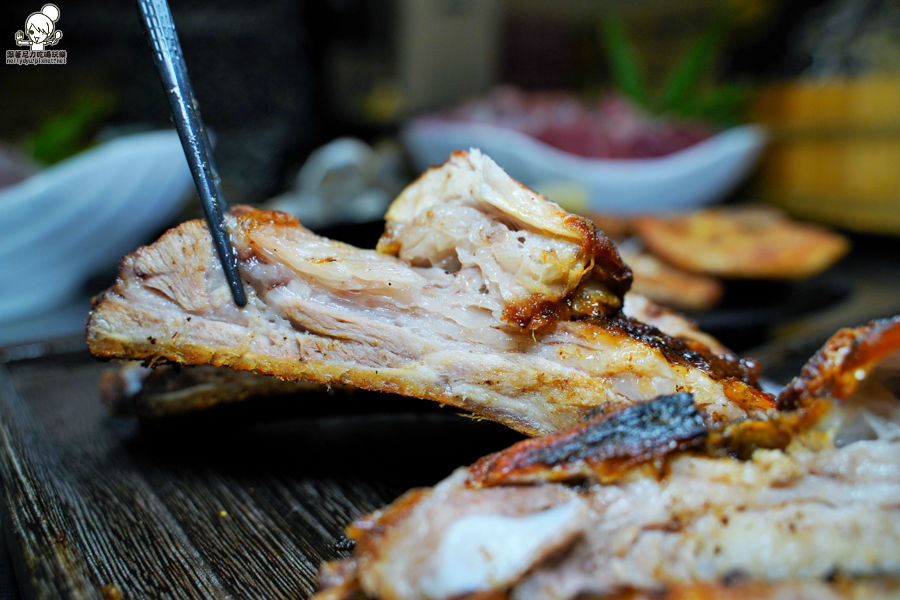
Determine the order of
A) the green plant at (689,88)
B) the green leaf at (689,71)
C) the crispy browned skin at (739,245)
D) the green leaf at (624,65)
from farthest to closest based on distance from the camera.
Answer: the green leaf at (624,65) < the green plant at (689,88) < the green leaf at (689,71) < the crispy browned skin at (739,245)

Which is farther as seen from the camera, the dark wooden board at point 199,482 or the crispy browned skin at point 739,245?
the crispy browned skin at point 739,245

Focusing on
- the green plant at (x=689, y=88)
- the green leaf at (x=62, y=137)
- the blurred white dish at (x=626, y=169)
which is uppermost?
the green leaf at (x=62, y=137)

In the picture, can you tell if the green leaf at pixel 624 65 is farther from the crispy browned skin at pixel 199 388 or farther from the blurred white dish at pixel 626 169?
the crispy browned skin at pixel 199 388

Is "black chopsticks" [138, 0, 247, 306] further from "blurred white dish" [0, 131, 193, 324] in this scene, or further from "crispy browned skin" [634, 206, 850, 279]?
"crispy browned skin" [634, 206, 850, 279]

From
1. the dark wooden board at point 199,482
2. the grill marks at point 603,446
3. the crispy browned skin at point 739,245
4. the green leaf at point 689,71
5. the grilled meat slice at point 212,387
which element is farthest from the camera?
the green leaf at point 689,71

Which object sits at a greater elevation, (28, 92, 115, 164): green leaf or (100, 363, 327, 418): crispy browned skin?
(28, 92, 115, 164): green leaf

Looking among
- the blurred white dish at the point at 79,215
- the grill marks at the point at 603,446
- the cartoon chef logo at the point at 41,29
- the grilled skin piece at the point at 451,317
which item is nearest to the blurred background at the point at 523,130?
the blurred white dish at the point at 79,215

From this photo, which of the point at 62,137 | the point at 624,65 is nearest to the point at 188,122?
the point at 62,137

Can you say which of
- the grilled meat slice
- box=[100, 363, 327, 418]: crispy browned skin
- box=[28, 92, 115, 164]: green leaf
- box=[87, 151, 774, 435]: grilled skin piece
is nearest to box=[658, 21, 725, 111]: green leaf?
the grilled meat slice
